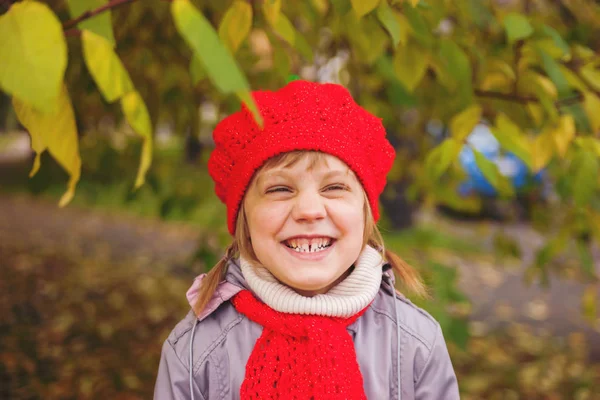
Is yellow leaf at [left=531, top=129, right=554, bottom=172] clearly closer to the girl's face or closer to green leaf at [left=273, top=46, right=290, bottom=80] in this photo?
the girl's face

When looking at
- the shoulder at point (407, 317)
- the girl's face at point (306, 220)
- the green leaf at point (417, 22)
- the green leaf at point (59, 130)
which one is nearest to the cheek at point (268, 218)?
the girl's face at point (306, 220)

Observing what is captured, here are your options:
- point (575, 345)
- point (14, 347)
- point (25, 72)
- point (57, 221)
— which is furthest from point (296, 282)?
point (57, 221)

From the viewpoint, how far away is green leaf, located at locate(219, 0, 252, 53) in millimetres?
1379

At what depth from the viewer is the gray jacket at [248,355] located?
5.05ft

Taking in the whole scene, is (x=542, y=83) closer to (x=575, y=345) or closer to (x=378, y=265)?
(x=378, y=265)

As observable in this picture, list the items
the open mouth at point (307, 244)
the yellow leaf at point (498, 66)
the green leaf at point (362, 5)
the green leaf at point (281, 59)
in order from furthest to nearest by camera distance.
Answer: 1. the green leaf at point (281, 59)
2. the yellow leaf at point (498, 66)
3. the open mouth at point (307, 244)
4. the green leaf at point (362, 5)

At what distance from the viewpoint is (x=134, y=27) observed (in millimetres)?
2836

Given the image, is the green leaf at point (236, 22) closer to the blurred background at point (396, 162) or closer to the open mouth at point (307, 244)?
the blurred background at point (396, 162)

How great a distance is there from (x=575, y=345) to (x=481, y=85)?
3.29 m

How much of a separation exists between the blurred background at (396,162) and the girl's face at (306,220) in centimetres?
36

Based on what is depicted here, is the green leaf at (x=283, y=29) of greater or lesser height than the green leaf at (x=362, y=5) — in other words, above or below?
below

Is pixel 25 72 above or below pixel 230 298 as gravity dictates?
above

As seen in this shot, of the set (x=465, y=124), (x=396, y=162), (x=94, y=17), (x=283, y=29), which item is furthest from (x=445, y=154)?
(x=396, y=162)

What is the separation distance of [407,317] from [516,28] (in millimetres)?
929
